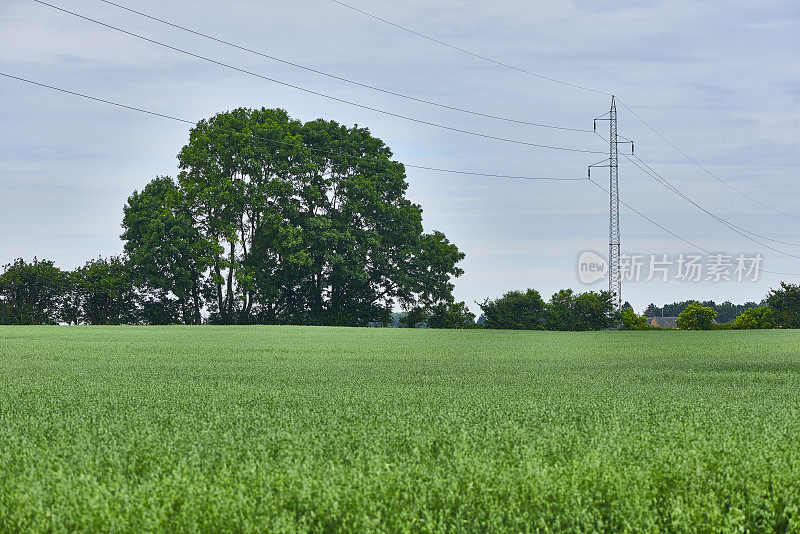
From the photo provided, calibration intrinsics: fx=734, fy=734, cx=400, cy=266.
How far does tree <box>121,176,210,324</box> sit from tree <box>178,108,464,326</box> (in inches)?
28.1

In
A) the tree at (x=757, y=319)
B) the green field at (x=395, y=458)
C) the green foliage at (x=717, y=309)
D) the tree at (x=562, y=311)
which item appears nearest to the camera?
the green field at (x=395, y=458)

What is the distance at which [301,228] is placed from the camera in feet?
107

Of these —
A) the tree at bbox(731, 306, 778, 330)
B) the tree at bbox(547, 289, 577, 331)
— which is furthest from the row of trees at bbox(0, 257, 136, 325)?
the tree at bbox(731, 306, 778, 330)

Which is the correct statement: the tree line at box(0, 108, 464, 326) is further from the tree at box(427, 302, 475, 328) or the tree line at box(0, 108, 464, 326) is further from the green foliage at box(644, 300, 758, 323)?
the green foliage at box(644, 300, 758, 323)

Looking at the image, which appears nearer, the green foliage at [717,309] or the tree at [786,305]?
the tree at [786,305]

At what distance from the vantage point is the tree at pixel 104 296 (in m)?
31.4

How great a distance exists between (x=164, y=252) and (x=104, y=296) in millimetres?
3480

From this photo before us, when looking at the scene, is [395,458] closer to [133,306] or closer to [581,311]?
[581,311]

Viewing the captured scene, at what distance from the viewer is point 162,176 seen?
33844 millimetres

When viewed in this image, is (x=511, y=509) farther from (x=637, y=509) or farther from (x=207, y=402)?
(x=207, y=402)

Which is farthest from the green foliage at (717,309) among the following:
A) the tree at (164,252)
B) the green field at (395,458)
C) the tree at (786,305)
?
the green field at (395,458)

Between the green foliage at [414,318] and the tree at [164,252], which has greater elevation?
the tree at [164,252]

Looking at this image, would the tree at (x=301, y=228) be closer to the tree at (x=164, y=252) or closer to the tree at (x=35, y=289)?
the tree at (x=164, y=252)

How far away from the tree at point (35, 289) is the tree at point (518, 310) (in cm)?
1835
